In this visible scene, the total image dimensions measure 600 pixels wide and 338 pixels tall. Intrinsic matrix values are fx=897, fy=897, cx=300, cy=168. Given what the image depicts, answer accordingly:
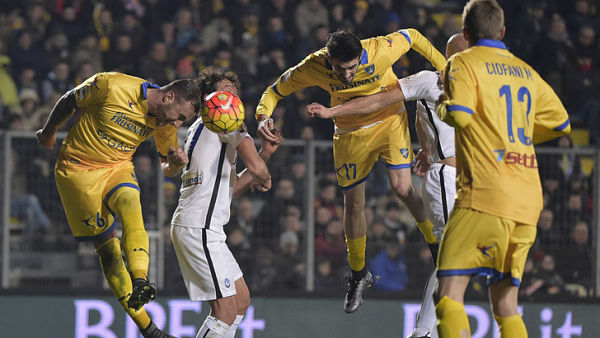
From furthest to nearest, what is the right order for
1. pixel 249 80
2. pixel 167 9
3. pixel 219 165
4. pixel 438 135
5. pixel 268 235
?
pixel 167 9 < pixel 249 80 < pixel 268 235 < pixel 438 135 < pixel 219 165

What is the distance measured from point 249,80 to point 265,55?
30.6 inches

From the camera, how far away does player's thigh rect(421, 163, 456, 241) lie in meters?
6.35

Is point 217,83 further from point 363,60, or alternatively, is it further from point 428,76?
point 428,76

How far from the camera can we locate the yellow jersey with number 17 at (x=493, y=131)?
184 inches

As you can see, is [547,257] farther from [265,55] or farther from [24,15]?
[24,15]

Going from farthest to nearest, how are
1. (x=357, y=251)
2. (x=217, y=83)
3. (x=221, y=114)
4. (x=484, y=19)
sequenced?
1. (x=357, y=251)
2. (x=217, y=83)
3. (x=221, y=114)
4. (x=484, y=19)

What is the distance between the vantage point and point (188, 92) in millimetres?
Result: 6145

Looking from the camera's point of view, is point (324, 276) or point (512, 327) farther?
point (324, 276)

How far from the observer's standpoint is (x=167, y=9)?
13.0 metres

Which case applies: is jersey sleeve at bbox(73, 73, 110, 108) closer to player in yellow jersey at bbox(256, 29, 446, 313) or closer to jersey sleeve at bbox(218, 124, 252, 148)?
jersey sleeve at bbox(218, 124, 252, 148)

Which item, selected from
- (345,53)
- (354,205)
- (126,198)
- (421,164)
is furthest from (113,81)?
(421,164)

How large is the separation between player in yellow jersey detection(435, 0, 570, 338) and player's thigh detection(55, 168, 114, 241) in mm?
2742

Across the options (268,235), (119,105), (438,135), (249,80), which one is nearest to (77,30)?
(249,80)

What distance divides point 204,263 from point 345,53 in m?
1.71
